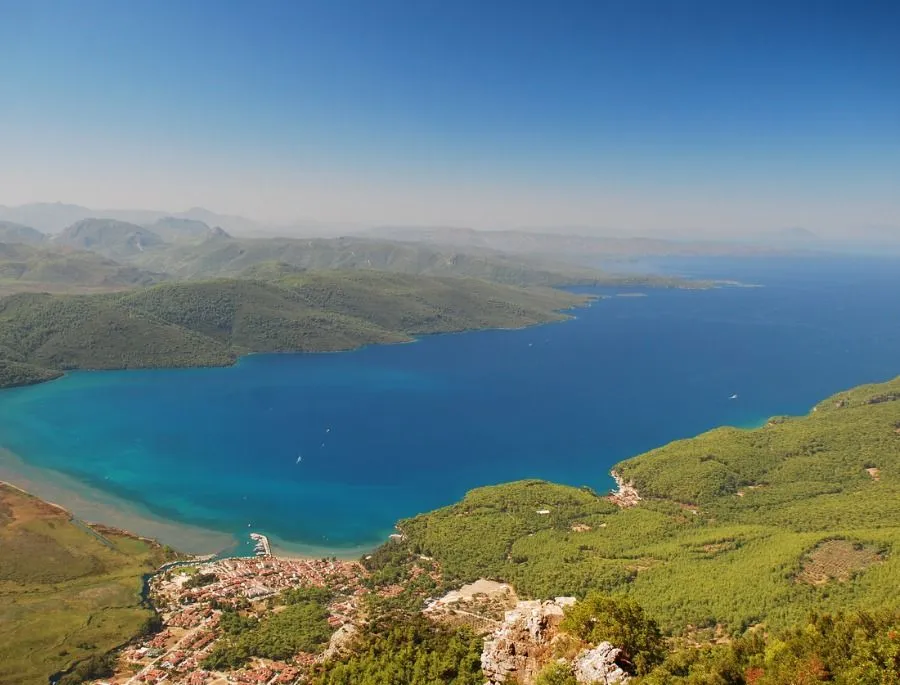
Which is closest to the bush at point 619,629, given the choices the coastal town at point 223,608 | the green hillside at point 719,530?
the green hillside at point 719,530

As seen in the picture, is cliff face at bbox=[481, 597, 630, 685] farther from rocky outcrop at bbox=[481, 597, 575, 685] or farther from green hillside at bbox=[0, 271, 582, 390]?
green hillside at bbox=[0, 271, 582, 390]

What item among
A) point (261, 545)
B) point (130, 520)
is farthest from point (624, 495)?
point (130, 520)

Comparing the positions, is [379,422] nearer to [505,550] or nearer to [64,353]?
[505,550]

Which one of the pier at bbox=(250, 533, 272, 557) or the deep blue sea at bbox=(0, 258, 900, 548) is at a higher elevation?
the deep blue sea at bbox=(0, 258, 900, 548)

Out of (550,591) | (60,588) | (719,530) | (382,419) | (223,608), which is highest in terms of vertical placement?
(719,530)

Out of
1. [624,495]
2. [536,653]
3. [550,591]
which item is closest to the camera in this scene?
[536,653]

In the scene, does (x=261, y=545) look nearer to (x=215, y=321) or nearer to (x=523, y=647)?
(x=523, y=647)

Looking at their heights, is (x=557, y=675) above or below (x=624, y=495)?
above

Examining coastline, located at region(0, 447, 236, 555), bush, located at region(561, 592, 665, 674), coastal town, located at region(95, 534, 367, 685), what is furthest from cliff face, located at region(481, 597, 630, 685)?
coastline, located at region(0, 447, 236, 555)
